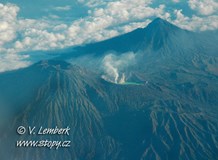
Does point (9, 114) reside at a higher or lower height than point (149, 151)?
higher

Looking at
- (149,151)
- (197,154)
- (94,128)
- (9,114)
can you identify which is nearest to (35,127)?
(9,114)

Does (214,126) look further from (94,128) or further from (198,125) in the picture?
(94,128)

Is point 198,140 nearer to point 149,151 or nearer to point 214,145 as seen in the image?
point 214,145

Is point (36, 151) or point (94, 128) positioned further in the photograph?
point (94, 128)

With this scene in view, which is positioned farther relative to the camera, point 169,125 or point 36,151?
point 169,125

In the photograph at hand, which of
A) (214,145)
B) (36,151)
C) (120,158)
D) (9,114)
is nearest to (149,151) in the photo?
(120,158)

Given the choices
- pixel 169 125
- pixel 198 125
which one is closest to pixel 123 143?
pixel 169 125

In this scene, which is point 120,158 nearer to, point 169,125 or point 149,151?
point 149,151

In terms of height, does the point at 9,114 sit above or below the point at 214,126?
above
